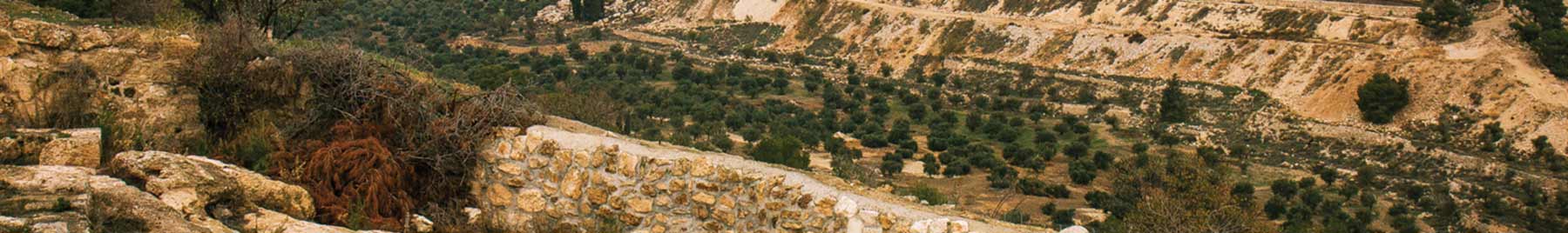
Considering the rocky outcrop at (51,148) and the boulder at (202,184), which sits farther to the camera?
the rocky outcrop at (51,148)

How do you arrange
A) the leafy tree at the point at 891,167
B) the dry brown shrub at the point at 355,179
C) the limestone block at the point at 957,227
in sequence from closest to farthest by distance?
the limestone block at the point at 957,227 < the dry brown shrub at the point at 355,179 < the leafy tree at the point at 891,167

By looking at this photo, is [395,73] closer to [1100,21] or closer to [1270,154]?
[1270,154]

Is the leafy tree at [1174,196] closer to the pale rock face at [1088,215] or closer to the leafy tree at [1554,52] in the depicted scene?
the pale rock face at [1088,215]

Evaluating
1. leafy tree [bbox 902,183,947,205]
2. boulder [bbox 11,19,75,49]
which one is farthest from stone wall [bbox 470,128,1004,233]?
leafy tree [bbox 902,183,947,205]

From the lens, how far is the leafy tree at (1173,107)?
127 ft

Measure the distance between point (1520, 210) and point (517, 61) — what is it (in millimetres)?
35999

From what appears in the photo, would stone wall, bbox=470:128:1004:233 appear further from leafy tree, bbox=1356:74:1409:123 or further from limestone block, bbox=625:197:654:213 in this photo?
leafy tree, bbox=1356:74:1409:123

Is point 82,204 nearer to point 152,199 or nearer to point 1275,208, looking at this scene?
point 152,199

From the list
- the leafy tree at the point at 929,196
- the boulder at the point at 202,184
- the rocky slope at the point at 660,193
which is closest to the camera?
Answer: the boulder at the point at 202,184

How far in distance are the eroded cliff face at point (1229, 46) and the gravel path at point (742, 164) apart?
106 ft

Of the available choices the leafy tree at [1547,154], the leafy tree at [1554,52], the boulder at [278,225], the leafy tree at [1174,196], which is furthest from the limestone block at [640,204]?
the leafy tree at [1554,52]

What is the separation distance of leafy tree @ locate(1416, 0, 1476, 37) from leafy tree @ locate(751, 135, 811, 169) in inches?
930

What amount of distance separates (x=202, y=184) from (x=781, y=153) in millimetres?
20925

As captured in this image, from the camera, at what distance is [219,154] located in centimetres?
919
